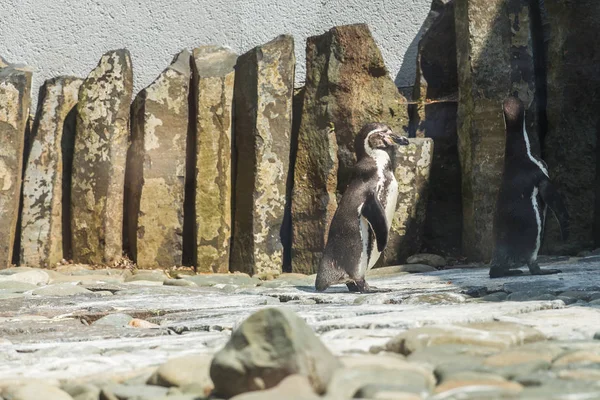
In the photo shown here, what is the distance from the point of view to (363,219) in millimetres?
6109

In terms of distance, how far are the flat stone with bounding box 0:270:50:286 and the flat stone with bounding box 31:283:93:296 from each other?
2.00ft

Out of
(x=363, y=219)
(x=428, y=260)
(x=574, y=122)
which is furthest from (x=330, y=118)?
(x=363, y=219)

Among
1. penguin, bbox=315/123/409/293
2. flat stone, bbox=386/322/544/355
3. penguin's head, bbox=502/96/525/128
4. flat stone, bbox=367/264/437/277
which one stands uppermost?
penguin's head, bbox=502/96/525/128

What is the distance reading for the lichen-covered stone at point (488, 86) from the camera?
777 centimetres

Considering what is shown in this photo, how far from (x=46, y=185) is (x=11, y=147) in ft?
1.45

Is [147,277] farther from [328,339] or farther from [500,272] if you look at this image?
[328,339]

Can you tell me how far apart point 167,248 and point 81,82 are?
1700 mm

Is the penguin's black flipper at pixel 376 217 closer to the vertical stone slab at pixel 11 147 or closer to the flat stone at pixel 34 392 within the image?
the flat stone at pixel 34 392

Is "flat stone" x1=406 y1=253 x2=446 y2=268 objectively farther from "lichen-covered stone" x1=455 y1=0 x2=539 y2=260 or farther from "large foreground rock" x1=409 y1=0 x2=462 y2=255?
"large foreground rock" x1=409 y1=0 x2=462 y2=255

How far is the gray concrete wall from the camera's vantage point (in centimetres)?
926

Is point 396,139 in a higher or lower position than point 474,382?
higher

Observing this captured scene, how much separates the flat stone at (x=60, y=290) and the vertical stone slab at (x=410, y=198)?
8.60 feet

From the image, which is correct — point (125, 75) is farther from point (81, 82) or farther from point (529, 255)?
point (529, 255)

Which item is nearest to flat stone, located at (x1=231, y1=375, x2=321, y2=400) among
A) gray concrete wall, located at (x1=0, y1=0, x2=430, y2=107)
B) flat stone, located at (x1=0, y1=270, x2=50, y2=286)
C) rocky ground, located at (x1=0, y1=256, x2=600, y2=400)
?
rocky ground, located at (x1=0, y1=256, x2=600, y2=400)
